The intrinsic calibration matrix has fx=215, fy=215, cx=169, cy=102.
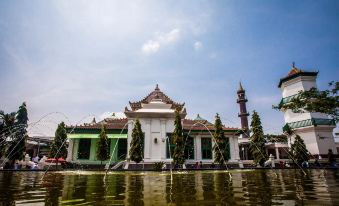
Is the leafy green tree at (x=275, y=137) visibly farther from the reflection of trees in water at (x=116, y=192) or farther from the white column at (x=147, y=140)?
the reflection of trees in water at (x=116, y=192)

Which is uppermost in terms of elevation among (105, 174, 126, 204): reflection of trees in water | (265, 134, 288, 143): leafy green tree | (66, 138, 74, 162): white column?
(265, 134, 288, 143): leafy green tree

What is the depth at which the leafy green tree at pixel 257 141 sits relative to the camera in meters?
34.1

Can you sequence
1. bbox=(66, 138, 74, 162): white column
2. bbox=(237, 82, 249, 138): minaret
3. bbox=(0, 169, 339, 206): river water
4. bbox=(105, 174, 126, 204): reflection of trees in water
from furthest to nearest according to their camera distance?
bbox=(237, 82, 249, 138): minaret → bbox=(66, 138, 74, 162): white column → bbox=(105, 174, 126, 204): reflection of trees in water → bbox=(0, 169, 339, 206): river water

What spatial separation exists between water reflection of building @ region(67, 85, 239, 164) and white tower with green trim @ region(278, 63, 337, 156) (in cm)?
1270

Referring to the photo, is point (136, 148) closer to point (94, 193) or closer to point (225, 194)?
point (94, 193)

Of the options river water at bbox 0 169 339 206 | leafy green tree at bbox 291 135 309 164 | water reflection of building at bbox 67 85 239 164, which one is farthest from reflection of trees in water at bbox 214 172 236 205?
leafy green tree at bbox 291 135 309 164

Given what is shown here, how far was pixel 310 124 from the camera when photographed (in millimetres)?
38438

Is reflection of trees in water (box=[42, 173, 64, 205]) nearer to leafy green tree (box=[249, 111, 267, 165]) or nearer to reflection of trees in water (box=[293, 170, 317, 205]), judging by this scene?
reflection of trees in water (box=[293, 170, 317, 205])

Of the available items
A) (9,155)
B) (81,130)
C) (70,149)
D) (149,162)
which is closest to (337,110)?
(149,162)

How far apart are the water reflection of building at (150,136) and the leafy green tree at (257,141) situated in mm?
3069

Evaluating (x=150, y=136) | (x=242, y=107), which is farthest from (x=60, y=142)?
(x=242, y=107)

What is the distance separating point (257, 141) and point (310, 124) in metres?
11.3

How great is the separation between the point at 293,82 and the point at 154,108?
1119 inches

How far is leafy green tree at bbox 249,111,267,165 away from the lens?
34.1 m
